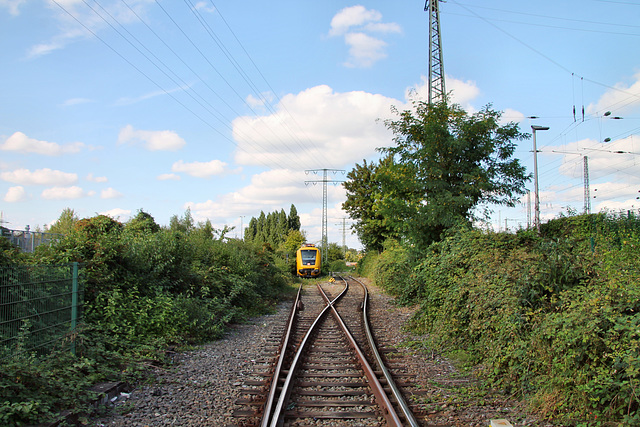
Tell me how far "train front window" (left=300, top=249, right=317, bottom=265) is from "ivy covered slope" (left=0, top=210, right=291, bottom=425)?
20.5 m

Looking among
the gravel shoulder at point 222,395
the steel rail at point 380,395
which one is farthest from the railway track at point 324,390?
the gravel shoulder at point 222,395

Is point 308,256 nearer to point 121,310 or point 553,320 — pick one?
point 121,310

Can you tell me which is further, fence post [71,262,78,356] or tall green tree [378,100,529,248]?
tall green tree [378,100,529,248]

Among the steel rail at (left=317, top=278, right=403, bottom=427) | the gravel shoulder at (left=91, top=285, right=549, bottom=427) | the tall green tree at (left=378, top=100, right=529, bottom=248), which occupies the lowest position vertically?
the gravel shoulder at (left=91, top=285, right=549, bottom=427)

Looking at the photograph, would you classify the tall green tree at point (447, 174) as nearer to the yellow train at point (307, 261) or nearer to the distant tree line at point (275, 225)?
the yellow train at point (307, 261)

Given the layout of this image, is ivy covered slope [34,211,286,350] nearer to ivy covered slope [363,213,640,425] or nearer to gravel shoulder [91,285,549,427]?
gravel shoulder [91,285,549,427]

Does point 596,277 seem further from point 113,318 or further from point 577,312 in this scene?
point 113,318

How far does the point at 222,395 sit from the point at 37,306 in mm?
2825

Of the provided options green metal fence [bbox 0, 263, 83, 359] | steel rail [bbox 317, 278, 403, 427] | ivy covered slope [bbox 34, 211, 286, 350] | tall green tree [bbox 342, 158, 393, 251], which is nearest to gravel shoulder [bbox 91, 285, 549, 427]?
steel rail [bbox 317, 278, 403, 427]

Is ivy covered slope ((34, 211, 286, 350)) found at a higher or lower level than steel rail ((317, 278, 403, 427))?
higher

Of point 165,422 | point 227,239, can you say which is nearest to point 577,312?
point 165,422

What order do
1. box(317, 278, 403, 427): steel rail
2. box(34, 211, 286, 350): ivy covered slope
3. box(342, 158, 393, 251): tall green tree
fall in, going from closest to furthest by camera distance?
1. box(317, 278, 403, 427): steel rail
2. box(34, 211, 286, 350): ivy covered slope
3. box(342, 158, 393, 251): tall green tree

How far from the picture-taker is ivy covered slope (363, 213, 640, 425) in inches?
177

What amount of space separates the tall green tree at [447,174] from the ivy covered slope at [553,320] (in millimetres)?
2879
